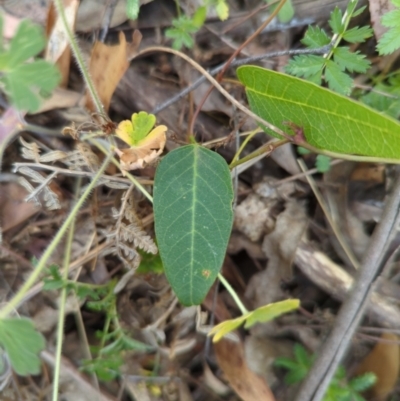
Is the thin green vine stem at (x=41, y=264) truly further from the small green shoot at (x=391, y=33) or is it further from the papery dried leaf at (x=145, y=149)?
the small green shoot at (x=391, y=33)

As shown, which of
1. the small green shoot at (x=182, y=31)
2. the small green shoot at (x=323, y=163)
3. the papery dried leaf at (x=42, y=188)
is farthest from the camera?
the small green shoot at (x=323, y=163)

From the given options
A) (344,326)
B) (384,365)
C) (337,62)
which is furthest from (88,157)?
(384,365)

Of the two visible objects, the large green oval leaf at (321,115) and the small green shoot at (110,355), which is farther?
the small green shoot at (110,355)

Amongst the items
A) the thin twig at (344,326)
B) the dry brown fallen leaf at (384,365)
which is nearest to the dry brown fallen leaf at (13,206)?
the thin twig at (344,326)

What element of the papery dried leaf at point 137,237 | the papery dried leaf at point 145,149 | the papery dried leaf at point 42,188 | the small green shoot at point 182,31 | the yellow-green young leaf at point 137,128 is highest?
the small green shoot at point 182,31

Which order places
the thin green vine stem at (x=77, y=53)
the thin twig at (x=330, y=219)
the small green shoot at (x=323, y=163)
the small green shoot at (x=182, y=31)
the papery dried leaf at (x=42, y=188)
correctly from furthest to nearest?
the thin twig at (x=330, y=219), the small green shoot at (x=323, y=163), the small green shoot at (x=182, y=31), the papery dried leaf at (x=42, y=188), the thin green vine stem at (x=77, y=53)

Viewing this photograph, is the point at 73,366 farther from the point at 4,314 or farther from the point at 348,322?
the point at 348,322

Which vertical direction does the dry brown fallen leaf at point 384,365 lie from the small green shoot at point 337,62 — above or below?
below
